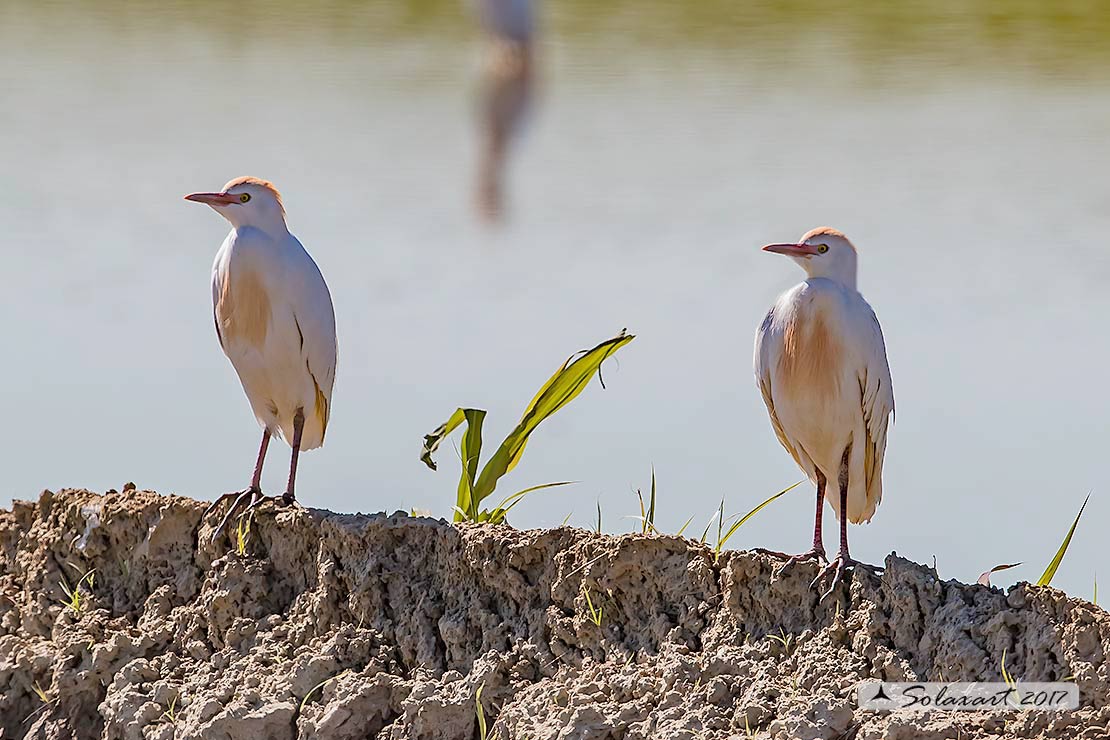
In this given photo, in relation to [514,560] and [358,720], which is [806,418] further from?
[358,720]

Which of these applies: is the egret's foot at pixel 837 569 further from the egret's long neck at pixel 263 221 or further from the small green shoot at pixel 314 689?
the egret's long neck at pixel 263 221

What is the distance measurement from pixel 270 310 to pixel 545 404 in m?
1.01

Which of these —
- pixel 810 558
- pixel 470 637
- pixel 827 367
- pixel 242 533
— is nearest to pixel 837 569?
pixel 810 558

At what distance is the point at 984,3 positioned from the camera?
20812mm

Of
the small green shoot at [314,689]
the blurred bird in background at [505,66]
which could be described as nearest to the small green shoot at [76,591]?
the small green shoot at [314,689]

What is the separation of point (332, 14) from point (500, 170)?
282 inches

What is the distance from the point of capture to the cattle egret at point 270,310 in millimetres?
5867

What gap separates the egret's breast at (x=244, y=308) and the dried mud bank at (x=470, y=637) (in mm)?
689

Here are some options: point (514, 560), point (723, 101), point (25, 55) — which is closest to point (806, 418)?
point (514, 560)

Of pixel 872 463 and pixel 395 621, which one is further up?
pixel 872 463

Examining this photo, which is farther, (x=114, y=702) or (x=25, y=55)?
(x=25, y=55)

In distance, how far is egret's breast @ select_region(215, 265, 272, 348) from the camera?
589cm

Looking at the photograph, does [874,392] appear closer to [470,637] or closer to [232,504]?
[470,637]

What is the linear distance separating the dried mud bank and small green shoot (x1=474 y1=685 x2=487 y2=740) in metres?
0.02
